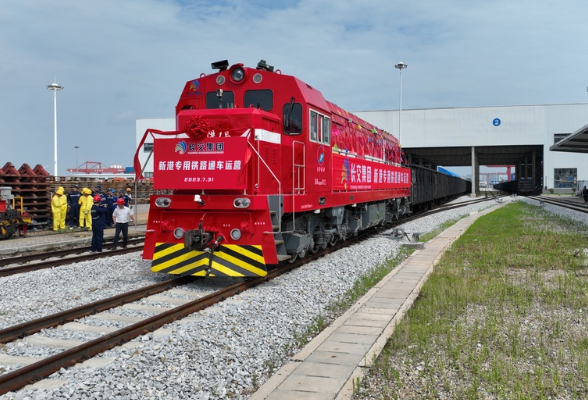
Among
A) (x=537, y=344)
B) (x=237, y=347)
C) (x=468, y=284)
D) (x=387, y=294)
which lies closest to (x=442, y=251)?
(x=468, y=284)

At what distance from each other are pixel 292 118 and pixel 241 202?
2164mm

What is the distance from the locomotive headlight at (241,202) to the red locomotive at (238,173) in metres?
0.02

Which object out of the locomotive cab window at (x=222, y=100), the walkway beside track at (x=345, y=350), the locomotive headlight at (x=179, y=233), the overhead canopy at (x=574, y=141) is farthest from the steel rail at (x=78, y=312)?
the overhead canopy at (x=574, y=141)

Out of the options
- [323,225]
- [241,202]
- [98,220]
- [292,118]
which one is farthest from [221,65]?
[98,220]

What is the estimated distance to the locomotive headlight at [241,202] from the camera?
8.25m

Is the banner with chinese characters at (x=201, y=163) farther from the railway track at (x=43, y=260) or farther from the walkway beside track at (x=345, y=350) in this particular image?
the railway track at (x=43, y=260)

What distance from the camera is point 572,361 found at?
5004 millimetres

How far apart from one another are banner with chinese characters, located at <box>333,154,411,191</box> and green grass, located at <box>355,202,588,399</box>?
318 cm

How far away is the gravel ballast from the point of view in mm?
4551

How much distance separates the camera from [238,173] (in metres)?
8.24

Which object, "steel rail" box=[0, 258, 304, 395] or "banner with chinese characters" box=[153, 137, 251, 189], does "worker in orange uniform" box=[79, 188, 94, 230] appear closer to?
"banner with chinese characters" box=[153, 137, 251, 189]

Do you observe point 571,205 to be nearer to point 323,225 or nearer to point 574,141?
point 574,141

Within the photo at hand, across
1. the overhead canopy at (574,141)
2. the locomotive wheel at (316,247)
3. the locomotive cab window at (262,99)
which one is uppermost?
the overhead canopy at (574,141)

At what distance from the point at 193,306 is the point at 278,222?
7.40ft
